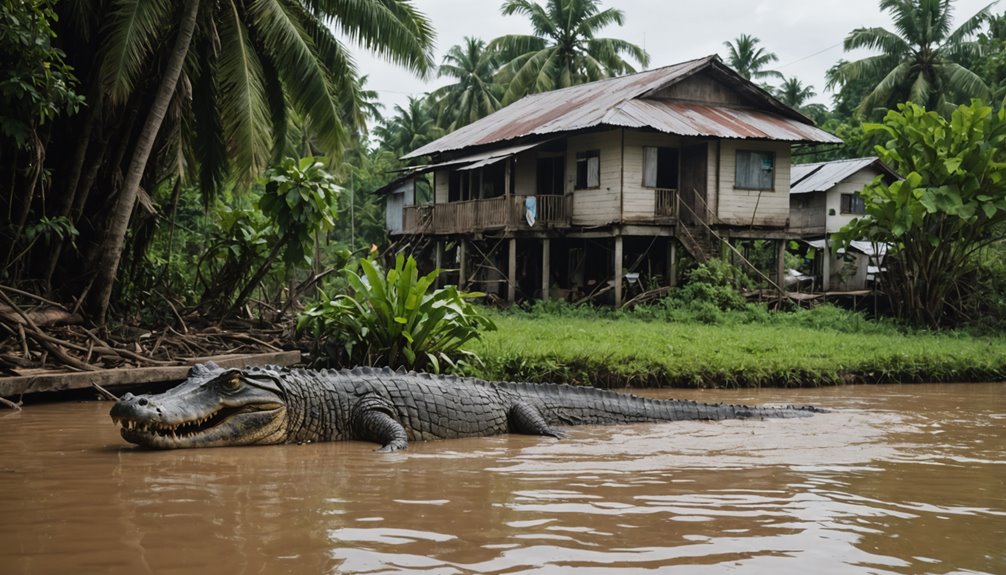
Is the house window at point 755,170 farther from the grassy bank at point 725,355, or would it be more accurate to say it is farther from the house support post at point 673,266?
the grassy bank at point 725,355

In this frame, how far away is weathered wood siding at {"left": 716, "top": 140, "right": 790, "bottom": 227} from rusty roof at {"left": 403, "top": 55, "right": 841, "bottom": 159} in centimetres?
62

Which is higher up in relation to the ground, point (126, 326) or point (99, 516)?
point (126, 326)

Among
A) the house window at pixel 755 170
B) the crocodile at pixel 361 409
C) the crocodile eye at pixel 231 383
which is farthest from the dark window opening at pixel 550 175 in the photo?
the crocodile eye at pixel 231 383

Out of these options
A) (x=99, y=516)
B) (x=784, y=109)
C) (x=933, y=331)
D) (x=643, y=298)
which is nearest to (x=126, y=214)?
(x=99, y=516)

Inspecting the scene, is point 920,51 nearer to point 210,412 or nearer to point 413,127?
point 413,127

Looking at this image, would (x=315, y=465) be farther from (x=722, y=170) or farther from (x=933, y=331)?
(x=722, y=170)

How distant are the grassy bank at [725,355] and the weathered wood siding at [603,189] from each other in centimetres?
536

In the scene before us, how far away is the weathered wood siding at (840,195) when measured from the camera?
2872 cm

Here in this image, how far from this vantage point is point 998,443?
25.0 ft

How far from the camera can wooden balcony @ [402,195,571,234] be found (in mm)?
23375

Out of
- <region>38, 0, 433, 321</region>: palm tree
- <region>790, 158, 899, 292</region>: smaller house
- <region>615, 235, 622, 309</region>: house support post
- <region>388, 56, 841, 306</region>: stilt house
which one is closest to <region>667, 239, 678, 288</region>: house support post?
<region>388, 56, 841, 306</region>: stilt house

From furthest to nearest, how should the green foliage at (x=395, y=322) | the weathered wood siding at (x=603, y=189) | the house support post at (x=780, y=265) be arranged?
the house support post at (x=780, y=265)
the weathered wood siding at (x=603, y=189)
the green foliage at (x=395, y=322)

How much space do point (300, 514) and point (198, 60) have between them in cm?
1011

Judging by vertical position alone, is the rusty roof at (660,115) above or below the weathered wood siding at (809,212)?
above
